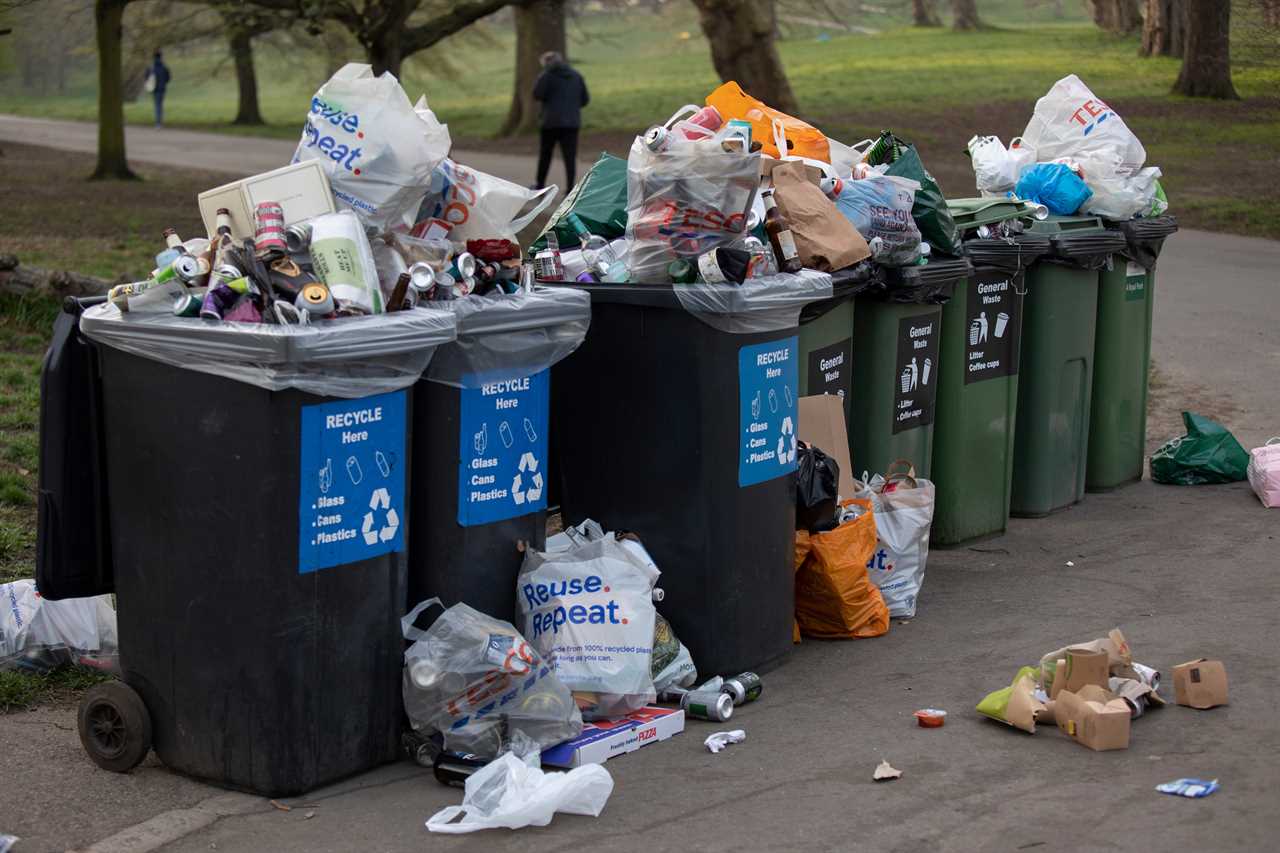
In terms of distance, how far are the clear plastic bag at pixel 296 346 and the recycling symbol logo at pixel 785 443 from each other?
1286 millimetres

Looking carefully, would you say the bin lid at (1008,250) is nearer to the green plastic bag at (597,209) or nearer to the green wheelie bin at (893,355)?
the green wheelie bin at (893,355)

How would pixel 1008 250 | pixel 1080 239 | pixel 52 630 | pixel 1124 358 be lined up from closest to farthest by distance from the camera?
pixel 52 630
pixel 1008 250
pixel 1080 239
pixel 1124 358

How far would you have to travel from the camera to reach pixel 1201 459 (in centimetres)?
764

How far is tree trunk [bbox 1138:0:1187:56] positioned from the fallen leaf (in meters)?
36.5

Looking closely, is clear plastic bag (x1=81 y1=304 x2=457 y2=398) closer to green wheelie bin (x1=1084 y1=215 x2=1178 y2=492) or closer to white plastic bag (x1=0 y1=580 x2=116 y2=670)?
white plastic bag (x1=0 y1=580 x2=116 y2=670)

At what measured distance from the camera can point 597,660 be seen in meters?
4.41

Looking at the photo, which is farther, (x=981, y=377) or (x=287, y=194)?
Result: (x=981, y=377)

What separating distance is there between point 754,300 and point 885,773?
142 cm

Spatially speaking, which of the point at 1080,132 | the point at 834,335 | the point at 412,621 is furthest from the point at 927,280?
the point at 412,621

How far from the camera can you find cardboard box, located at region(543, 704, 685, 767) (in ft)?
13.7

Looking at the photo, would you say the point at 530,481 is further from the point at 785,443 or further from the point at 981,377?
the point at 981,377

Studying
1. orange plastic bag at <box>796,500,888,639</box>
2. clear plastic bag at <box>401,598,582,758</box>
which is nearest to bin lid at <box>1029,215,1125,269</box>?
orange plastic bag at <box>796,500,888,639</box>

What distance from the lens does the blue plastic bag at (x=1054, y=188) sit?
23.4ft

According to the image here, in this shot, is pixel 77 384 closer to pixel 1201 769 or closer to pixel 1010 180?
pixel 1201 769
